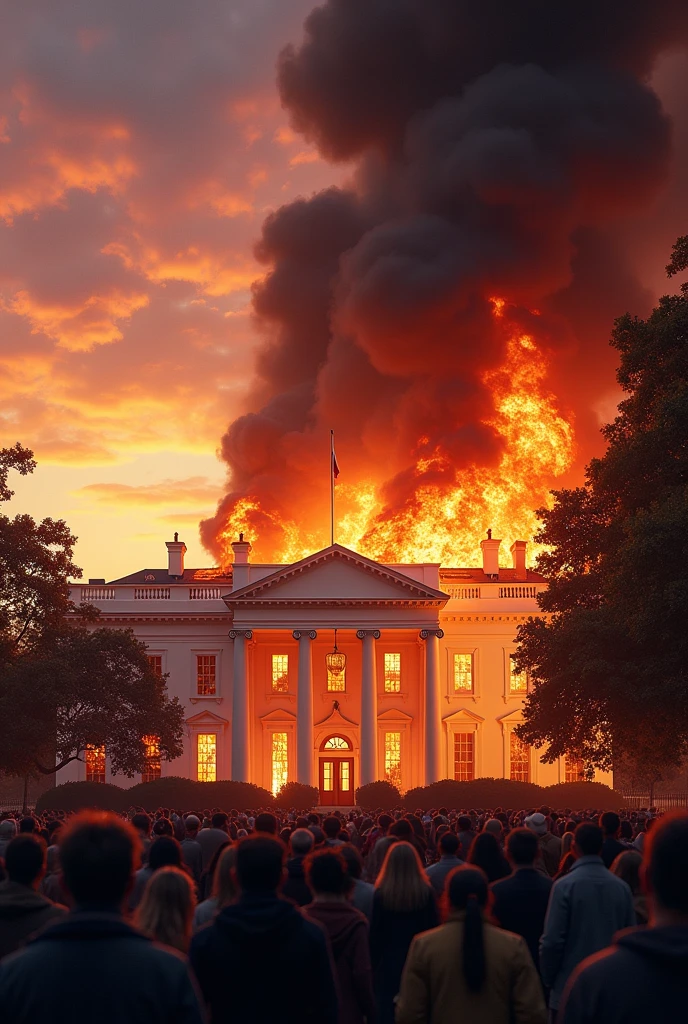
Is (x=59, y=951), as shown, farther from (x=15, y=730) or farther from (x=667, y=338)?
(x=15, y=730)

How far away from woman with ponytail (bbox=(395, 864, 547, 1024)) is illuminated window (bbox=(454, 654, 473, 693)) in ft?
198

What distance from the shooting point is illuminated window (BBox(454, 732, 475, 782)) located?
6544 cm

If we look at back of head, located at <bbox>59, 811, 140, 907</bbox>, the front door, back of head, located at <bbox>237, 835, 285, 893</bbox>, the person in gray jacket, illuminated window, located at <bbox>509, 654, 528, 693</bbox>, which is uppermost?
illuminated window, located at <bbox>509, 654, 528, 693</bbox>

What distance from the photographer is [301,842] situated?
1017 centimetres

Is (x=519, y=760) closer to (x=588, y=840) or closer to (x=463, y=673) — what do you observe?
(x=463, y=673)

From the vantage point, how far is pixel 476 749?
65.4 m

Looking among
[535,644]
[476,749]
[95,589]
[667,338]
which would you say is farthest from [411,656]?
[667,338]

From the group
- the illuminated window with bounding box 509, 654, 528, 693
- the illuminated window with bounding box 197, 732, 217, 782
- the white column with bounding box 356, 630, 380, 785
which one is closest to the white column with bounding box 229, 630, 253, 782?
the illuminated window with bounding box 197, 732, 217, 782

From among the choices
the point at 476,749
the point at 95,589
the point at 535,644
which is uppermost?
the point at 95,589

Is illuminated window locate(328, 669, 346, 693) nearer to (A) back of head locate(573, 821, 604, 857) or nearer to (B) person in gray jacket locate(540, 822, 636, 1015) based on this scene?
(A) back of head locate(573, 821, 604, 857)

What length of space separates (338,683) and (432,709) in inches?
245

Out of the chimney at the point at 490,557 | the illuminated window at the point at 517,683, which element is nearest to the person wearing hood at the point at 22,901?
the illuminated window at the point at 517,683

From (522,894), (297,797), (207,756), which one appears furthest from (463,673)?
(522,894)

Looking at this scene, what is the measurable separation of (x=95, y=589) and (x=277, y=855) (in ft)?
205
